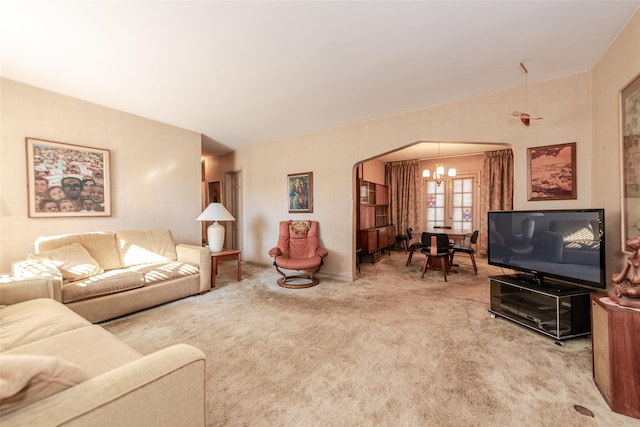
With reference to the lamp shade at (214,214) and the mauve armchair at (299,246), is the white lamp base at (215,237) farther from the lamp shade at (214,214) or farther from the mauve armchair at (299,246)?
the mauve armchair at (299,246)

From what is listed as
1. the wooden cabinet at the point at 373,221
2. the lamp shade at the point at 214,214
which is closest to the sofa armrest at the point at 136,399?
the lamp shade at the point at 214,214

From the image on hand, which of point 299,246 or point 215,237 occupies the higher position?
point 215,237

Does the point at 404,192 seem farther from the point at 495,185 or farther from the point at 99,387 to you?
the point at 99,387

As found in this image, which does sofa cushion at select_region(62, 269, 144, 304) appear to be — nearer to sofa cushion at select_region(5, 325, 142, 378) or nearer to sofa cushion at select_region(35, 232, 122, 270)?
sofa cushion at select_region(35, 232, 122, 270)

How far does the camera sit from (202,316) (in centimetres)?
271

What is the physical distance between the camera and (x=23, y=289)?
6.47 feet

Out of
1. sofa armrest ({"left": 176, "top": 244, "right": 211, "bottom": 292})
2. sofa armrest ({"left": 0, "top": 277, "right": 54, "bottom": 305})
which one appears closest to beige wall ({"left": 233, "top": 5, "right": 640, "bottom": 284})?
sofa armrest ({"left": 176, "top": 244, "right": 211, "bottom": 292})

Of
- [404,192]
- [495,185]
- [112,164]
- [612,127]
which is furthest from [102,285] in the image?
[495,185]

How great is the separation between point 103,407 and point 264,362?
1334 millimetres

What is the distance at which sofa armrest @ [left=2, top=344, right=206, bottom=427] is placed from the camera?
0.66 metres

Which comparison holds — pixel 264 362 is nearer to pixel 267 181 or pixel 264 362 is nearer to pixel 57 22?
pixel 57 22

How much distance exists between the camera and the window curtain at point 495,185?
5.66 meters

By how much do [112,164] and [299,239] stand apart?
2.94 meters

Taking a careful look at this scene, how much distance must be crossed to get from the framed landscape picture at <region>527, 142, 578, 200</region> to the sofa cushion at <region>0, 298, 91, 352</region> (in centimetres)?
419
